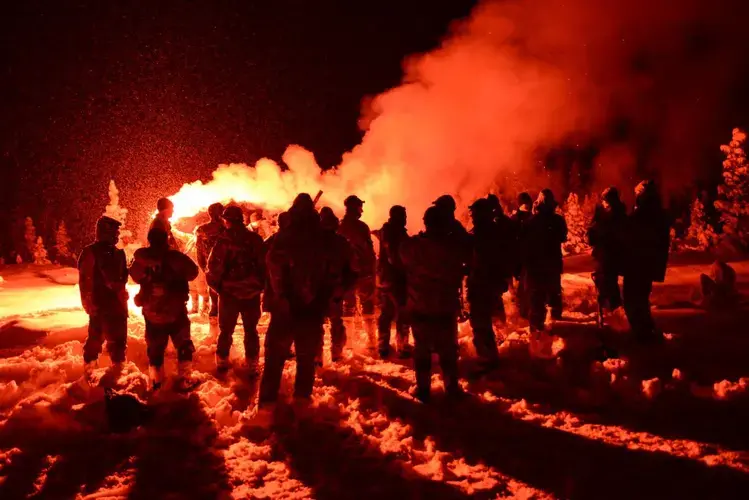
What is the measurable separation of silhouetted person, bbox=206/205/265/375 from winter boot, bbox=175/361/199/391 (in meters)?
0.67

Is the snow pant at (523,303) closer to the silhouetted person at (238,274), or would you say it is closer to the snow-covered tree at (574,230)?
the silhouetted person at (238,274)

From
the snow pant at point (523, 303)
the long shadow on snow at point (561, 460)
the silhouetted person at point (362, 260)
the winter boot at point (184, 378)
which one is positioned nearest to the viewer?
the long shadow on snow at point (561, 460)

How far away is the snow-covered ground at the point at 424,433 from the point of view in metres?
3.89

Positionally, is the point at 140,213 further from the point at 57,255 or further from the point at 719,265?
the point at 719,265

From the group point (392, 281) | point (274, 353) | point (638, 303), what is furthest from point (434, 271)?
point (638, 303)

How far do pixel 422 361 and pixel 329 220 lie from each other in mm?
2790

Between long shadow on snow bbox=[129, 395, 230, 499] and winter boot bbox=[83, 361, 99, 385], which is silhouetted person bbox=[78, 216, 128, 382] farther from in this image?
long shadow on snow bbox=[129, 395, 230, 499]

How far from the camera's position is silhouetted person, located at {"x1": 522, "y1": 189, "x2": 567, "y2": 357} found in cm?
741

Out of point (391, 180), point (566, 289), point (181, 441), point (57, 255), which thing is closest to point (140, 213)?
point (57, 255)

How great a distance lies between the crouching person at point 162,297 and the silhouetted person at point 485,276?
3.50 m

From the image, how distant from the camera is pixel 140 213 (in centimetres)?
6488

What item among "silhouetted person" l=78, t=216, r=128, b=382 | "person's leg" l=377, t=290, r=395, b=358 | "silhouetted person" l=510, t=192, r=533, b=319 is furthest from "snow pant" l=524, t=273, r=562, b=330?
"silhouetted person" l=78, t=216, r=128, b=382

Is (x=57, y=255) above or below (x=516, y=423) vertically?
above

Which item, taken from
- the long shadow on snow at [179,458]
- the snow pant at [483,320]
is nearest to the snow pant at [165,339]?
the long shadow on snow at [179,458]
